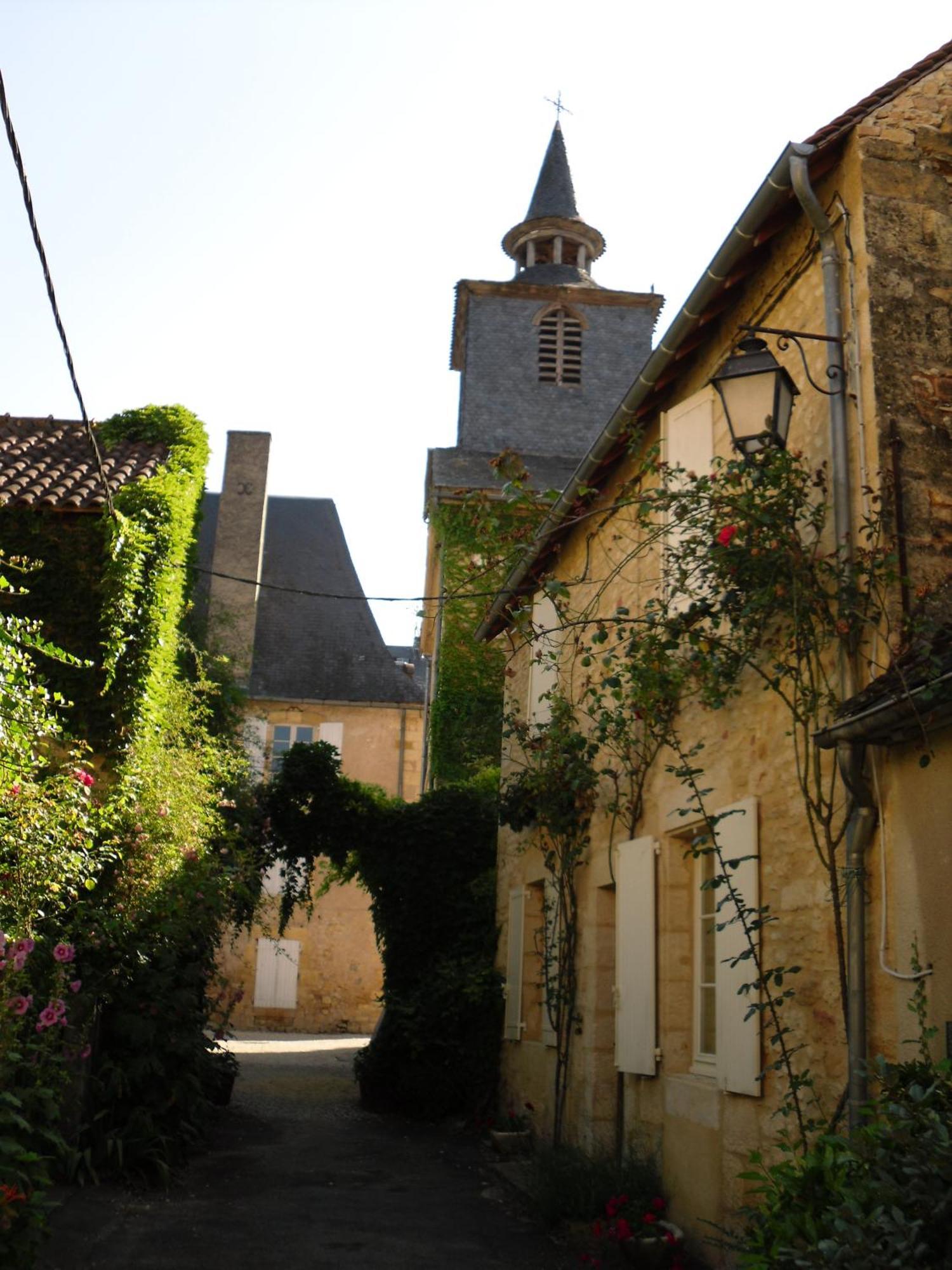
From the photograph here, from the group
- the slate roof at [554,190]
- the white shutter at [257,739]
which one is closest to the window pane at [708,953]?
the white shutter at [257,739]

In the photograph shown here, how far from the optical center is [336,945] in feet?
72.1

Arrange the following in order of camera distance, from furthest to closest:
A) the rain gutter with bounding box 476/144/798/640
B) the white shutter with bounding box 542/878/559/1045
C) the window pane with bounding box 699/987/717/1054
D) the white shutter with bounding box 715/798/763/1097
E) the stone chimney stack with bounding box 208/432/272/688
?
the stone chimney stack with bounding box 208/432/272/688 < the white shutter with bounding box 542/878/559/1045 < the window pane with bounding box 699/987/717/1054 < the rain gutter with bounding box 476/144/798/640 < the white shutter with bounding box 715/798/763/1097

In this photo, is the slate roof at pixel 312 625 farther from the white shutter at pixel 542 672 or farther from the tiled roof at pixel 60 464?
the white shutter at pixel 542 672

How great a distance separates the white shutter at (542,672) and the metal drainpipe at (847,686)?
441 centimetres

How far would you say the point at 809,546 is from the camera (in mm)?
5289

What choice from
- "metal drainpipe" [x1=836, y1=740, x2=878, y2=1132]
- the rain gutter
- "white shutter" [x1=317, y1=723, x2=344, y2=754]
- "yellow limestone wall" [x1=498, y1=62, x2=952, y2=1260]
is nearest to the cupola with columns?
"white shutter" [x1=317, y1=723, x2=344, y2=754]

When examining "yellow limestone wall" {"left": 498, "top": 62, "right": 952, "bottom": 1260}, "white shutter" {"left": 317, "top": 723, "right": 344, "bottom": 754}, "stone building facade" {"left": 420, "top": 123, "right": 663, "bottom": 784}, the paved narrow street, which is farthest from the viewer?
"white shutter" {"left": 317, "top": 723, "right": 344, "bottom": 754}

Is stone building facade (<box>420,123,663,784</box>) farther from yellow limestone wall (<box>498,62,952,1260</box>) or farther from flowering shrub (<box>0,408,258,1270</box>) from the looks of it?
yellow limestone wall (<box>498,62,952,1260</box>)

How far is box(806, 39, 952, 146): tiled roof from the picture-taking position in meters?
5.61

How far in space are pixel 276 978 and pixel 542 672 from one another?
1346 centimetres

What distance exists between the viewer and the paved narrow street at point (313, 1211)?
616 cm

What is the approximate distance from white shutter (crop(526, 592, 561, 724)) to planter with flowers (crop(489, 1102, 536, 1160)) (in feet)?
9.79

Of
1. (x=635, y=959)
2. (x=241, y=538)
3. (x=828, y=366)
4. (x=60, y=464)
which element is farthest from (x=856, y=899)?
(x=241, y=538)

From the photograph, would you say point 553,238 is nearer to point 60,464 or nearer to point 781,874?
point 60,464
